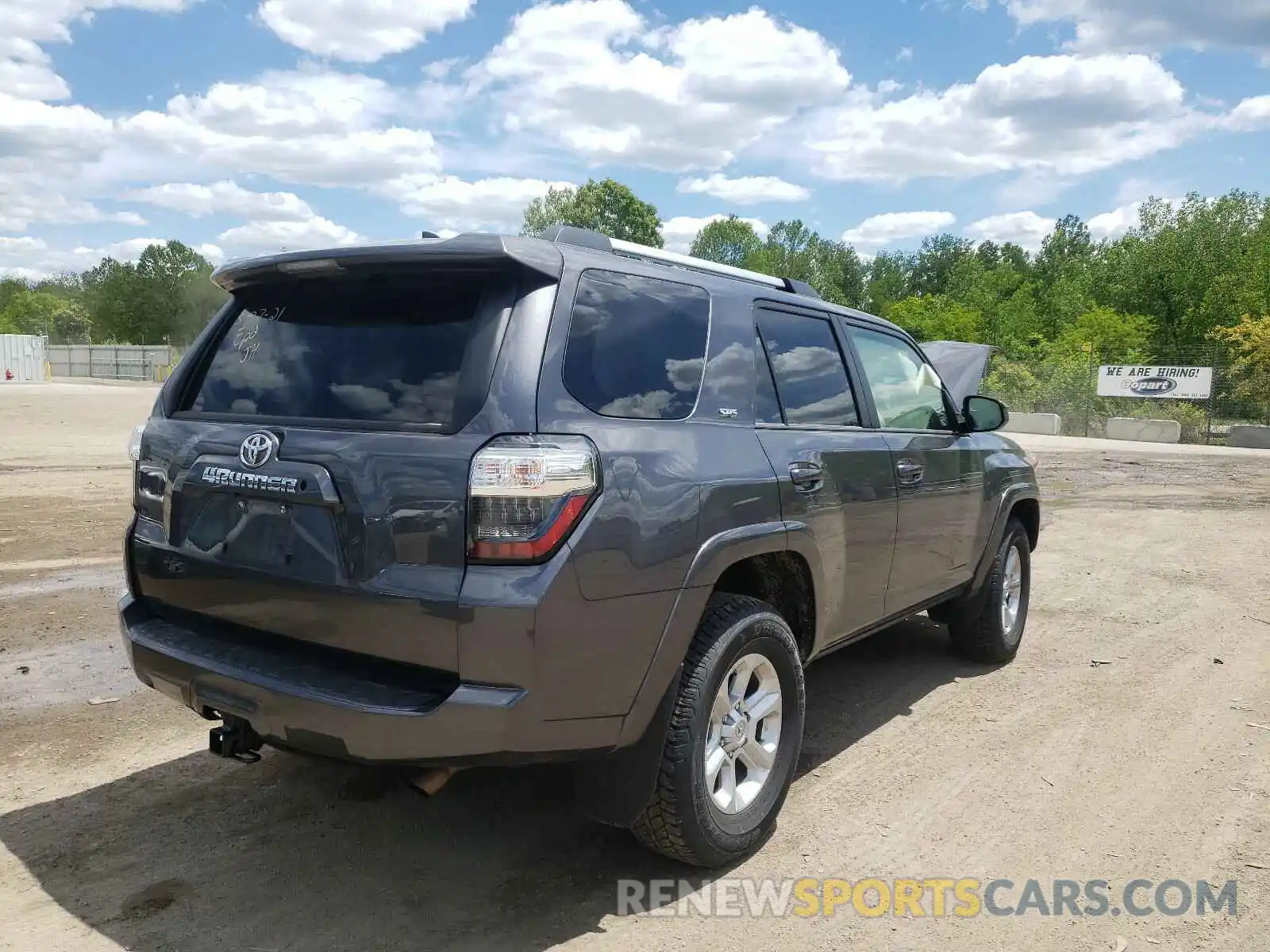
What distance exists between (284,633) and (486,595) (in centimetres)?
71

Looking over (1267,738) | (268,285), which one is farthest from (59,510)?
(1267,738)

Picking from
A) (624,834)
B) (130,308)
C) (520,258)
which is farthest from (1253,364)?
(130,308)

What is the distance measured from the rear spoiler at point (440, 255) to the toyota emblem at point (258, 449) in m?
0.54

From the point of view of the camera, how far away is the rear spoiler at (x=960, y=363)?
13.8m

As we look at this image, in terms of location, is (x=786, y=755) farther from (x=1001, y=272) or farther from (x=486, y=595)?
(x=1001, y=272)

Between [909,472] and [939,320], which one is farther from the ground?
[939,320]

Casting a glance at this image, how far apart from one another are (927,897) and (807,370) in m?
1.95

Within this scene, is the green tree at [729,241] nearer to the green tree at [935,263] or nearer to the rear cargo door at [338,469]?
the green tree at [935,263]

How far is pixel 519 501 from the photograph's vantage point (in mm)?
2492

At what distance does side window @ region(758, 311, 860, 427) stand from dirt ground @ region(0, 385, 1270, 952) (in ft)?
4.86

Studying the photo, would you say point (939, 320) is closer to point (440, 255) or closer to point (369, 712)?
point (440, 255)

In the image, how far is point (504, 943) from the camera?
108 inches

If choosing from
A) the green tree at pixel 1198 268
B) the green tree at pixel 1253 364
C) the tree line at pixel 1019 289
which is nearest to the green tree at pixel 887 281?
the tree line at pixel 1019 289

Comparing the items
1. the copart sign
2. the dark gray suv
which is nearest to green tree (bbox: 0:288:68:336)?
the copart sign
